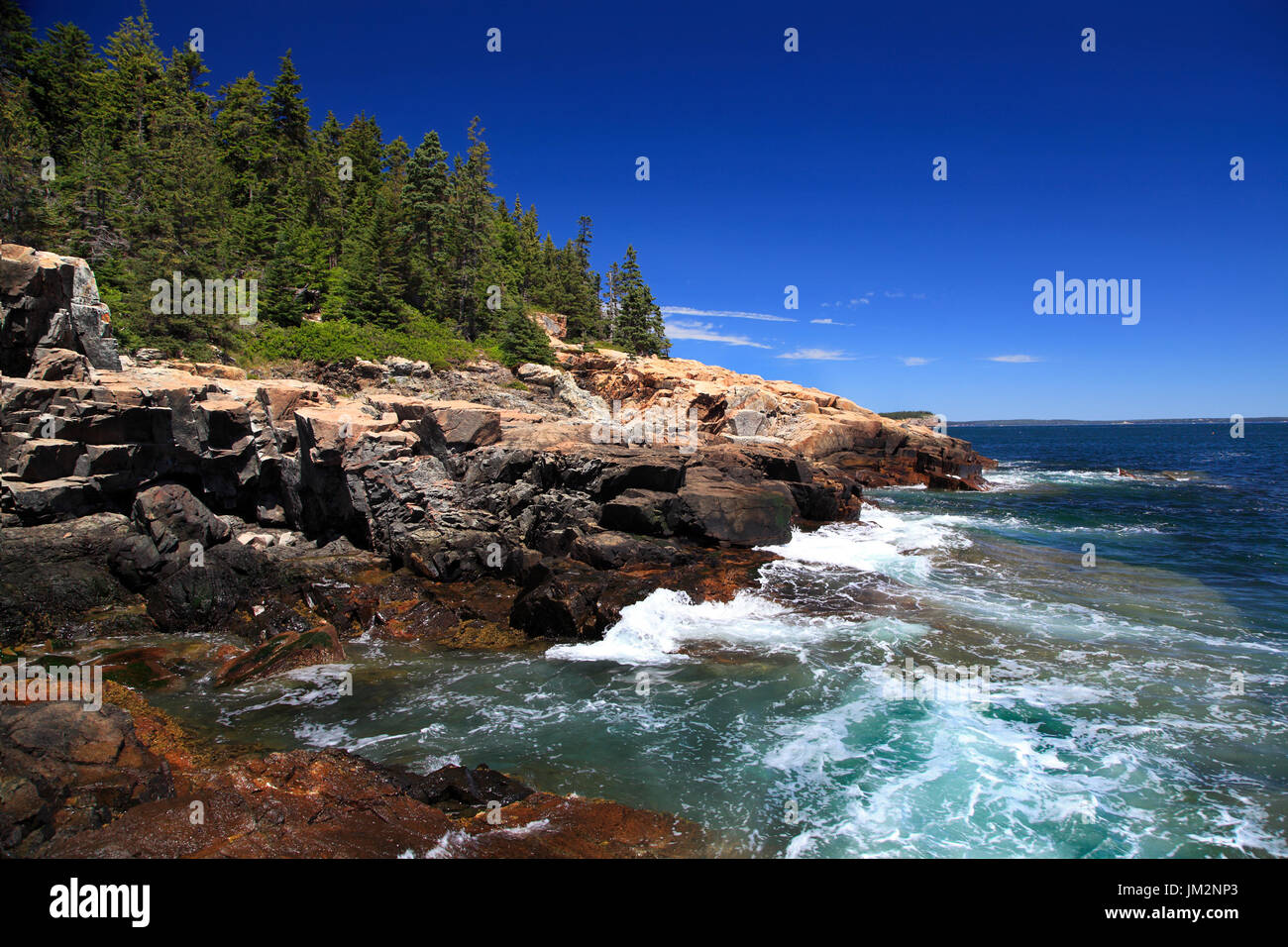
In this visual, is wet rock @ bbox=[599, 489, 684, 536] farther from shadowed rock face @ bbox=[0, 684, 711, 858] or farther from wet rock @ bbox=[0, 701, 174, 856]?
wet rock @ bbox=[0, 701, 174, 856]

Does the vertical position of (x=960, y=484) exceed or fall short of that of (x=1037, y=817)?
it exceeds it

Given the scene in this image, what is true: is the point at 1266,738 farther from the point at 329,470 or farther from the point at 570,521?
the point at 329,470

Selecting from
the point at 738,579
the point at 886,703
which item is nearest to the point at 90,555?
the point at 738,579

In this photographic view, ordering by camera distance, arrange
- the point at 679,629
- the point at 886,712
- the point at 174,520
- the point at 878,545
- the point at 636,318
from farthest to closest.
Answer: the point at 636,318, the point at 878,545, the point at 174,520, the point at 679,629, the point at 886,712

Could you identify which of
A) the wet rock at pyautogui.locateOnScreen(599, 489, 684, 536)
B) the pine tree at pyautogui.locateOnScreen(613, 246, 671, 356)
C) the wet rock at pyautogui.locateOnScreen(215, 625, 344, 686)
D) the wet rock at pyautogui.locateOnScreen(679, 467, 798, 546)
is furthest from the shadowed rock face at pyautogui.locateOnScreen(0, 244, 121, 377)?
the pine tree at pyautogui.locateOnScreen(613, 246, 671, 356)

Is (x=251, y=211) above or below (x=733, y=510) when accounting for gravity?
above

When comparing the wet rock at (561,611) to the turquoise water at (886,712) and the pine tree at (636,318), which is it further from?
the pine tree at (636,318)

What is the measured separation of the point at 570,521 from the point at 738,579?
22.1ft

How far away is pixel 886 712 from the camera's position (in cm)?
1194

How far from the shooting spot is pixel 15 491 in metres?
16.6

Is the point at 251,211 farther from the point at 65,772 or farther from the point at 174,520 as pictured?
the point at 65,772

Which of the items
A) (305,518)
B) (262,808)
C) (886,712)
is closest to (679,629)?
(886,712)

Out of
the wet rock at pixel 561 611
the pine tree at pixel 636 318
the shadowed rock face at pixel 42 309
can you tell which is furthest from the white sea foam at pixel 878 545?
the pine tree at pixel 636 318

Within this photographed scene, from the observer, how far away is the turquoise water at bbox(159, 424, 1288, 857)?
348 inches
